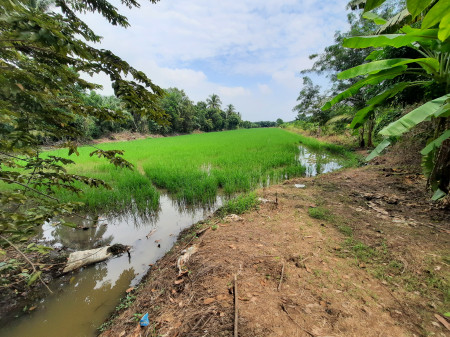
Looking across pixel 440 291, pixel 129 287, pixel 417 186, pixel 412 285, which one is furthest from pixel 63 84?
pixel 417 186

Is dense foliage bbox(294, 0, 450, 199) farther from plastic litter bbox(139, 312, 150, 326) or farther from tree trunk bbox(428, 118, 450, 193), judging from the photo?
plastic litter bbox(139, 312, 150, 326)

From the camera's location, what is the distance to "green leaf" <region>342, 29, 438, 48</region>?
7.18 ft

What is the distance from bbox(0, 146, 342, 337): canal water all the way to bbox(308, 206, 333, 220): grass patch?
7.15 ft

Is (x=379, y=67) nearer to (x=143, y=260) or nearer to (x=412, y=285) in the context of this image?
(x=412, y=285)

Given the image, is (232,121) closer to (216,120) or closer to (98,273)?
(216,120)

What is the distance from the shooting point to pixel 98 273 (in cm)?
267

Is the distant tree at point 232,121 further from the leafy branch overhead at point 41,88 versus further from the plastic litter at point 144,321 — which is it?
the plastic litter at point 144,321

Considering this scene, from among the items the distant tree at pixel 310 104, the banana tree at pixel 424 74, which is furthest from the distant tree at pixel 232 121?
the banana tree at pixel 424 74

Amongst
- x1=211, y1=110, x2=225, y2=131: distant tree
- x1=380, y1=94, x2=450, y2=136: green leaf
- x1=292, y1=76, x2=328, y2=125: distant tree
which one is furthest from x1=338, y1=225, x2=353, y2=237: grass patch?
x1=211, y1=110, x2=225, y2=131: distant tree

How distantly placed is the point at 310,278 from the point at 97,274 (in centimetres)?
281

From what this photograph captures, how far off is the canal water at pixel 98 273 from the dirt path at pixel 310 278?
0.38 meters

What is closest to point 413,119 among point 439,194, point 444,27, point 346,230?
point 444,27

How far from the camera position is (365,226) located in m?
2.73

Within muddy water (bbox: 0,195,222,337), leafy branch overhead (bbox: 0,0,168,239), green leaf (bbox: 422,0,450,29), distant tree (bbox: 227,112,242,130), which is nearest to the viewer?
leafy branch overhead (bbox: 0,0,168,239)
